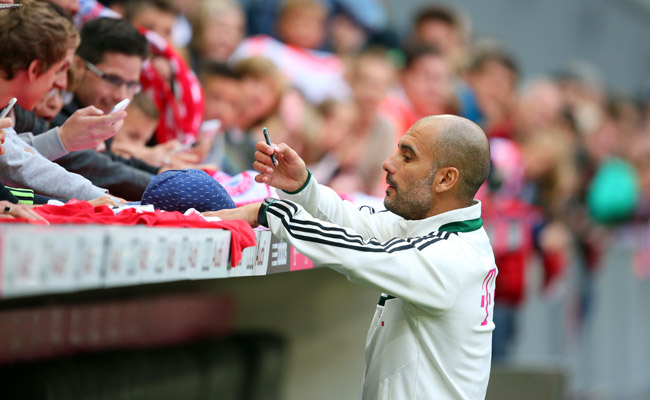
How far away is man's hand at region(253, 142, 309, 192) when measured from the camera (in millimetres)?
1920

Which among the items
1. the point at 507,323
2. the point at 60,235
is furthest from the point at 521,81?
the point at 60,235

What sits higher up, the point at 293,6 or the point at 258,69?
the point at 293,6

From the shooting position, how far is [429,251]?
1798mm

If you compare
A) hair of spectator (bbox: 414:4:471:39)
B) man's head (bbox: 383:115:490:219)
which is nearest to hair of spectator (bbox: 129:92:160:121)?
man's head (bbox: 383:115:490:219)

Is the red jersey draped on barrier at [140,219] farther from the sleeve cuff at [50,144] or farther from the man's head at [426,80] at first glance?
the man's head at [426,80]

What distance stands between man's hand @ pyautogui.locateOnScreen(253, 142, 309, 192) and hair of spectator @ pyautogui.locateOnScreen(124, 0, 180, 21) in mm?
1055

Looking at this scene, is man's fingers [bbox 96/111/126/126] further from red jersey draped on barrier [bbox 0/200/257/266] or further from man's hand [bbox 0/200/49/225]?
man's hand [bbox 0/200/49/225]

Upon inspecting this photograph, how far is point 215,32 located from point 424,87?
5.01ft

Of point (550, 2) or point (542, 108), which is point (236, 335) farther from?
point (550, 2)

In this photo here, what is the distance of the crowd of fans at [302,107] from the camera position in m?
2.07

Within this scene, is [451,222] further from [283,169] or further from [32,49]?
[32,49]

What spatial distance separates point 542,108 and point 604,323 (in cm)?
204

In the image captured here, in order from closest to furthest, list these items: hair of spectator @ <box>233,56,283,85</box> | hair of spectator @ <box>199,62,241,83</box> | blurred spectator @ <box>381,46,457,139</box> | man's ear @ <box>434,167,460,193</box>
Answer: man's ear @ <box>434,167,460,193</box> → hair of spectator @ <box>199,62,241,83</box> → hair of spectator @ <box>233,56,283,85</box> → blurred spectator @ <box>381,46,457,139</box>

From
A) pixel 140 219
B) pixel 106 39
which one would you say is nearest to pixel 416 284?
pixel 140 219
